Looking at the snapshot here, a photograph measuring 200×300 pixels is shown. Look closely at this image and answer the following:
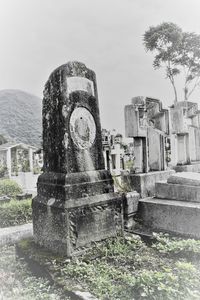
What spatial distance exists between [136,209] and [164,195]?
0.54m

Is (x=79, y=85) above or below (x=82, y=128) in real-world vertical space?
above

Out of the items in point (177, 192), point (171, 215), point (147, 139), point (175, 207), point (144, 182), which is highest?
point (147, 139)

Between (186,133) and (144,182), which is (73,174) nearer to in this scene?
(144,182)

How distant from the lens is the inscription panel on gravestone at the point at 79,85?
3418 mm

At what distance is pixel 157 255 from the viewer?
3.26 m

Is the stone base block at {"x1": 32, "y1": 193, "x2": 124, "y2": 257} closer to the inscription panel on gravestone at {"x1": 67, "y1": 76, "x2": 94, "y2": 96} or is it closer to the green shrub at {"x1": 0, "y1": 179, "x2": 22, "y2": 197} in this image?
the inscription panel on gravestone at {"x1": 67, "y1": 76, "x2": 94, "y2": 96}

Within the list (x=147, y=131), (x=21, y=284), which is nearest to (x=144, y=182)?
(x=147, y=131)

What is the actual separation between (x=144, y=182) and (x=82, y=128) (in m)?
1.73

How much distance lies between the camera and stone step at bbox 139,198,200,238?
3.58 m

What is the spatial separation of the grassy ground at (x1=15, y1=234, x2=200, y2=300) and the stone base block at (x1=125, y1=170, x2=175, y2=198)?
39.8 inches

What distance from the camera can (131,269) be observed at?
288 cm

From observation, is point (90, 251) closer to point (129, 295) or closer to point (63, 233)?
point (63, 233)

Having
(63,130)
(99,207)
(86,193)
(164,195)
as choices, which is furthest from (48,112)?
(164,195)

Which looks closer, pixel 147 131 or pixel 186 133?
pixel 147 131
